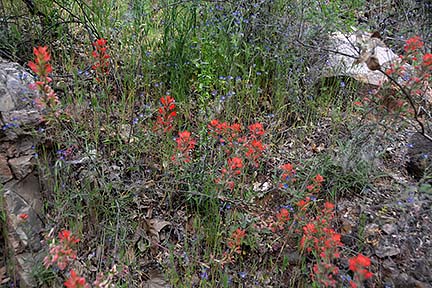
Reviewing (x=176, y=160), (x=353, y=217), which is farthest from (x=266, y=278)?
(x=176, y=160)

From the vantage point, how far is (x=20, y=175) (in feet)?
8.39

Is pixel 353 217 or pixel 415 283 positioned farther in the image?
pixel 353 217

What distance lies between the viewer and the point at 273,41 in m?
3.71

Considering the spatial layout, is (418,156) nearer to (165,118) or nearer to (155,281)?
(165,118)

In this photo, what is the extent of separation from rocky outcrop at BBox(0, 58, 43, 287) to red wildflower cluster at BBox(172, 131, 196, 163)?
3.13 feet

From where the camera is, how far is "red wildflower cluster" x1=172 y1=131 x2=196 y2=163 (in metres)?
2.46

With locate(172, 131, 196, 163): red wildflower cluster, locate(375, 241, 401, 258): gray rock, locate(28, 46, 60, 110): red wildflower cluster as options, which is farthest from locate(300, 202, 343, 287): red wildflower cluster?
locate(28, 46, 60, 110): red wildflower cluster

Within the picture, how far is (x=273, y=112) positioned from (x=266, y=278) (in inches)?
57.1

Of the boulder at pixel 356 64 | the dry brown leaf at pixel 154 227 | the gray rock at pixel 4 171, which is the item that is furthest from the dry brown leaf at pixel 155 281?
the boulder at pixel 356 64

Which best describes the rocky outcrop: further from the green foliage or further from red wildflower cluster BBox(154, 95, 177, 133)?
red wildflower cluster BBox(154, 95, 177, 133)

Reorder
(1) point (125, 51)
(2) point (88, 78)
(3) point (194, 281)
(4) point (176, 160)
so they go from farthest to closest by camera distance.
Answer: (1) point (125, 51) < (2) point (88, 78) < (4) point (176, 160) < (3) point (194, 281)

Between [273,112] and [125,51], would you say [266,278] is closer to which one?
[273,112]

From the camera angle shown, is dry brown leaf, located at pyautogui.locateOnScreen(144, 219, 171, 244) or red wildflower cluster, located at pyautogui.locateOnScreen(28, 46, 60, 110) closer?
red wildflower cluster, located at pyautogui.locateOnScreen(28, 46, 60, 110)

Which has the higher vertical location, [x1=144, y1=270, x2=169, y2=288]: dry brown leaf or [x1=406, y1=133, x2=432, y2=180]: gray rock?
[x1=406, y1=133, x2=432, y2=180]: gray rock
